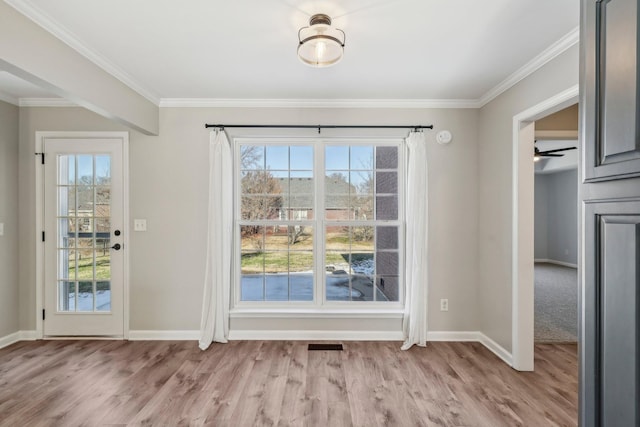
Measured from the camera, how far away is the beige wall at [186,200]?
133 inches

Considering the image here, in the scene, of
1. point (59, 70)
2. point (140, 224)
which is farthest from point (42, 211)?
point (59, 70)

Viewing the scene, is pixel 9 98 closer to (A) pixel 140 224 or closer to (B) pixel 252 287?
(A) pixel 140 224

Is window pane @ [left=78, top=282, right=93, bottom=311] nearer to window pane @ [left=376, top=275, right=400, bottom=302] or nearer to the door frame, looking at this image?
the door frame

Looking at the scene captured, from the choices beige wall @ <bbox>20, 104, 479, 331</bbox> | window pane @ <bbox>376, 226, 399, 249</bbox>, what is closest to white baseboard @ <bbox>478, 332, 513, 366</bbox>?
beige wall @ <bbox>20, 104, 479, 331</bbox>

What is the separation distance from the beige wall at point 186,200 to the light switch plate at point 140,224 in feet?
0.15

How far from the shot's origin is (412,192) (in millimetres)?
3271

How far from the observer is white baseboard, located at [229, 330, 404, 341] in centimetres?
338

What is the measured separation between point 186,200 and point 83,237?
121 centimetres

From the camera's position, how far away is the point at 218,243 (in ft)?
10.7

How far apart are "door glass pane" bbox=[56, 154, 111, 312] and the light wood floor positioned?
0.51 meters

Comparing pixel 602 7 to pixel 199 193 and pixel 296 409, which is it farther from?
pixel 199 193

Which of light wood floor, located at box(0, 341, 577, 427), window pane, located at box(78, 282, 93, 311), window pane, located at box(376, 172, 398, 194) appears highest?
window pane, located at box(376, 172, 398, 194)

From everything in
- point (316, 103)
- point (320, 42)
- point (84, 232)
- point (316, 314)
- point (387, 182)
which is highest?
point (316, 103)

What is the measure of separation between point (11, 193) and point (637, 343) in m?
4.84
